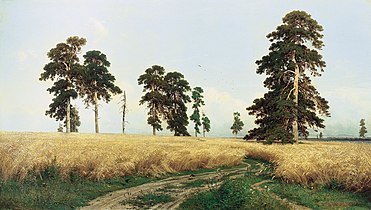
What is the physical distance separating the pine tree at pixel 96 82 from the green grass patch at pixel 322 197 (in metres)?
48.2

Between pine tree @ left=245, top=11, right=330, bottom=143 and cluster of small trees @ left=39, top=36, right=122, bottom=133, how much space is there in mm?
28570

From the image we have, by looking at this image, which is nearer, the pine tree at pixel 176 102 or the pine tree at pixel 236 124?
the pine tree at pixel 176 102

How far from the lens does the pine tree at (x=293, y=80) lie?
42188 millimetres

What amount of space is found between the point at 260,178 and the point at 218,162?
795cm

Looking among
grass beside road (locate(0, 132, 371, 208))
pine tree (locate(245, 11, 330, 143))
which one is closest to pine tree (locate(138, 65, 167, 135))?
pine tree (locate(245, 11, 330, 143))

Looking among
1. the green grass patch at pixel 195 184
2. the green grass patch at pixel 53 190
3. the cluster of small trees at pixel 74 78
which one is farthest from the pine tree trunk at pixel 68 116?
the green grass patch at pixel 195 184

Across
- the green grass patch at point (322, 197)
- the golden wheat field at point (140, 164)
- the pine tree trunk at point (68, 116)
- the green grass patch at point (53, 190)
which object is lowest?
the green grass patch at point (322, 197)

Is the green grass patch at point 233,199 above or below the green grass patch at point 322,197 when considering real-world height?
above

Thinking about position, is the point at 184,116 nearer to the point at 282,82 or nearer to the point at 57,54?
the point at 57,54

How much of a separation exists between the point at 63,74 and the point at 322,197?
52.1m

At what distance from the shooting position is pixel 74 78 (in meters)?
60.8

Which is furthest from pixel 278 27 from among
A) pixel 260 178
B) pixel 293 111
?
pixel 260 178

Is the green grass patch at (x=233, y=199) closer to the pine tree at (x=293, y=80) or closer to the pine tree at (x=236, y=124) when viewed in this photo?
the pine tree at (x=293, y=80)

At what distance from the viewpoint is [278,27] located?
45.8 meters
